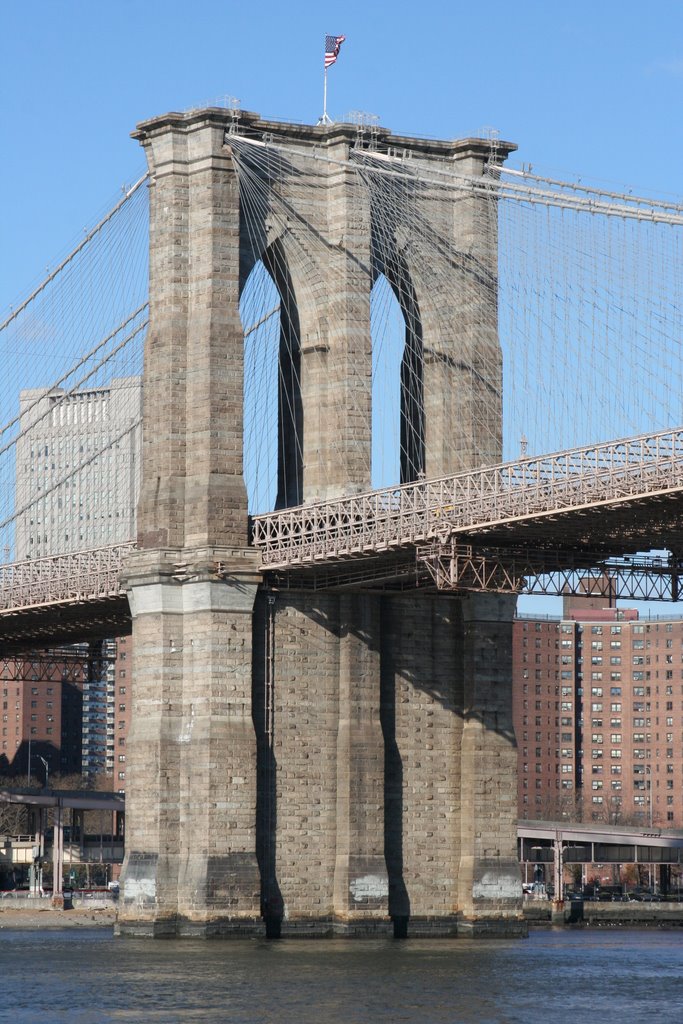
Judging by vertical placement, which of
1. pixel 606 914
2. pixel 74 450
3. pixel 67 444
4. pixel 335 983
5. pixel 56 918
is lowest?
pixel 606 914

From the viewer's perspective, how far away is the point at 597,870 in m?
199

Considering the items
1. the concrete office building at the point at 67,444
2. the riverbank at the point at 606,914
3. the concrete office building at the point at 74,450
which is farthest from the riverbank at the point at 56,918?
the riverbank at the point at 606,914

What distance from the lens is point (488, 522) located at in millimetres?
80875

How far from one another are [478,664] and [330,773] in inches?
303

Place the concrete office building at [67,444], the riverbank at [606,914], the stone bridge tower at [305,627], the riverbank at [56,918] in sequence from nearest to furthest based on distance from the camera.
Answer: the stone bridge tower at [305,627] → the concrete office building at [67,444] → the riverbank at [56,918] → the riverbank at [606,914]

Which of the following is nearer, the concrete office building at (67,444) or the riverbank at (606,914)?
the concrete office building at (67,444)

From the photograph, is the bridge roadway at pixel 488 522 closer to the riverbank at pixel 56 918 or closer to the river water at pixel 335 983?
the river water at pixel 335 983

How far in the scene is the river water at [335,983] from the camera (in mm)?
63812

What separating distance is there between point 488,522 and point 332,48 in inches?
1007

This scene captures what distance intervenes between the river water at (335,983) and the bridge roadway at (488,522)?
13848 millimetres

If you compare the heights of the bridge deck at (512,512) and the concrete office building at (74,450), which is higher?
the concrete office building at (74,450)

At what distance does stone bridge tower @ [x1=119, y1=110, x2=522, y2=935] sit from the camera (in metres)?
90.8

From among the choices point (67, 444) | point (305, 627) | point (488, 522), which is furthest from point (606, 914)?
point (488, 522)

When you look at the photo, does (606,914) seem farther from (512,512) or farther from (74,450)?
(512,512)
